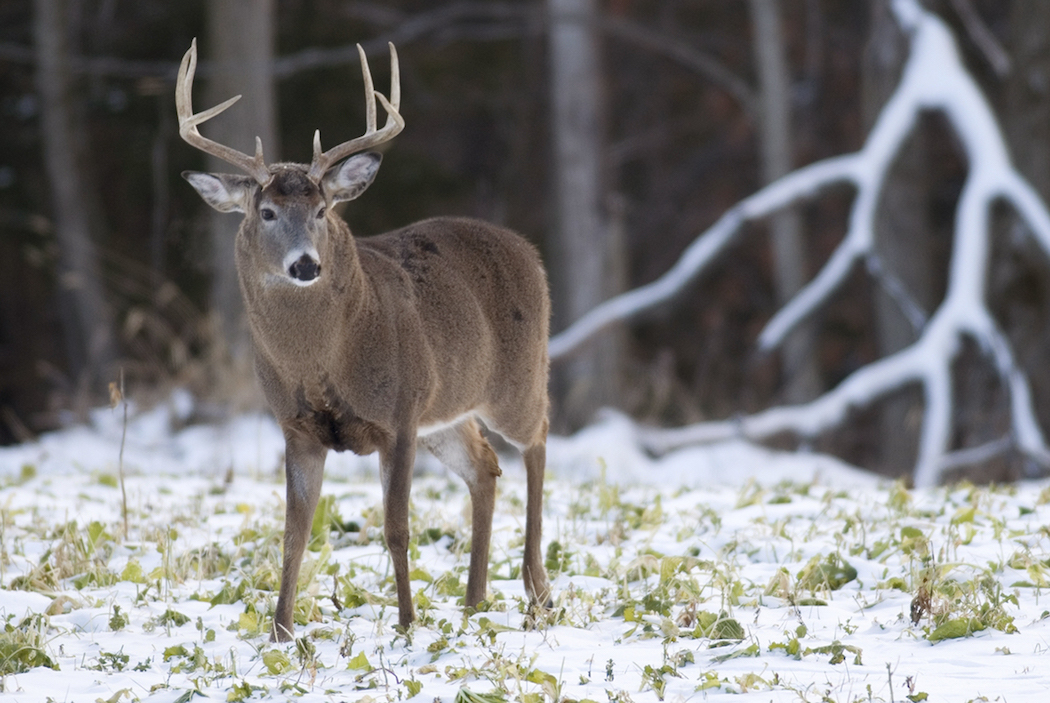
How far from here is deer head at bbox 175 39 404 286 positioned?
5039 millimetres

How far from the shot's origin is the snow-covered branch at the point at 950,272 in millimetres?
9531

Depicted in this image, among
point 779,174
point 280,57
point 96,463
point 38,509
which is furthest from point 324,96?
point 38,509

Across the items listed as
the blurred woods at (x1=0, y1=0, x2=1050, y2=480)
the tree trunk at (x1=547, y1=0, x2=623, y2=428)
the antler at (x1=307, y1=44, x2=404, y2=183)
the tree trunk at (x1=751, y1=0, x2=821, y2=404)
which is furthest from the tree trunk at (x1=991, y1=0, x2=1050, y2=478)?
the antler at (x1=307, y1=44, x2=404, y2=183)

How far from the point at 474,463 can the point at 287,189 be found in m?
1.39

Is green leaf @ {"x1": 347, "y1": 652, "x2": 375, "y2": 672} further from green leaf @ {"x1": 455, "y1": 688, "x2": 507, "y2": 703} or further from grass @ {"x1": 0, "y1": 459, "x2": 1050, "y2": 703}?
green leaf @ {"x1": 455, "y1": 688, "x2": 507, "y2": 703}

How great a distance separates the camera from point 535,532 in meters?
5.64

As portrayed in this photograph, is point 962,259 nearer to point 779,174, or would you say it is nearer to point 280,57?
point 779,174

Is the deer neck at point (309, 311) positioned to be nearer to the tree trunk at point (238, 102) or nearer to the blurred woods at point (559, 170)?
the blurred woods at point (559, 170)

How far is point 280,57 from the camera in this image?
19.7 metres

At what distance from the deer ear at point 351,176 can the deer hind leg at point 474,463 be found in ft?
3.48

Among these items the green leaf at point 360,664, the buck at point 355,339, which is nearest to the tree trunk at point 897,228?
the buck at point 355,339

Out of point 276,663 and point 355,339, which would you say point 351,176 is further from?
point 276,663

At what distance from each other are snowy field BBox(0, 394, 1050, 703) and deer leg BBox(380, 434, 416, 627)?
21 cm

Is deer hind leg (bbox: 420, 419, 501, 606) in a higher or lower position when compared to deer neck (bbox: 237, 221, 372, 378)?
lower
